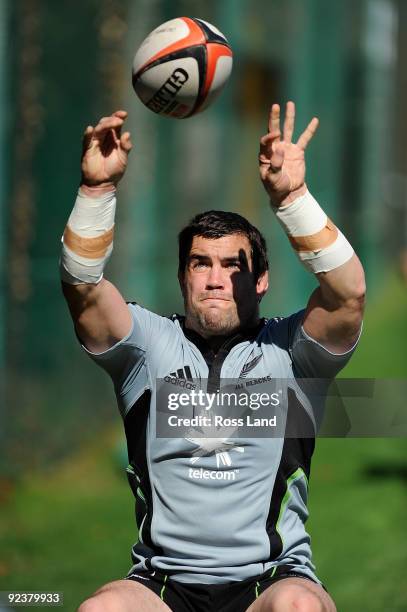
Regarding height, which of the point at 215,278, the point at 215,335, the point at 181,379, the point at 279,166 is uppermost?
the point at 279,166

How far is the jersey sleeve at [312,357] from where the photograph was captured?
436 centimetres

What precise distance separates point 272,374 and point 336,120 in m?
12.8

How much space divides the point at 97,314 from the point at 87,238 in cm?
29

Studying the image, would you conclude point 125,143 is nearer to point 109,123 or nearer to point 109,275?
point 109,123

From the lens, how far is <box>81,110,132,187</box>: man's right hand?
14.1ft

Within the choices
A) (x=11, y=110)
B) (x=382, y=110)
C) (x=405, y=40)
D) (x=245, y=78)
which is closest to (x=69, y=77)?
(x=11, y=110)

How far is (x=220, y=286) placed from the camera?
448 cm

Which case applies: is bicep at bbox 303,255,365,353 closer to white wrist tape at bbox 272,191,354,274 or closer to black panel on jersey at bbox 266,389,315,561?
A: white wrist tape at bbox 272,191,354,274

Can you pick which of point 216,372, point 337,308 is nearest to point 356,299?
point 337,308

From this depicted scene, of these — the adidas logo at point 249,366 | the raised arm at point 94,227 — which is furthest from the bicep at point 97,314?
the adidas logo at point 249,366

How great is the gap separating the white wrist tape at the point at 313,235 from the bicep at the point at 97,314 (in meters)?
0.70

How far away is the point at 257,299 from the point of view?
462cm

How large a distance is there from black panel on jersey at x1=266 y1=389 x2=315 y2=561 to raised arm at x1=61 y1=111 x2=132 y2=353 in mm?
779

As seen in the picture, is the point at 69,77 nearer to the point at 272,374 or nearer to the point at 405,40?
the point at 272,374
